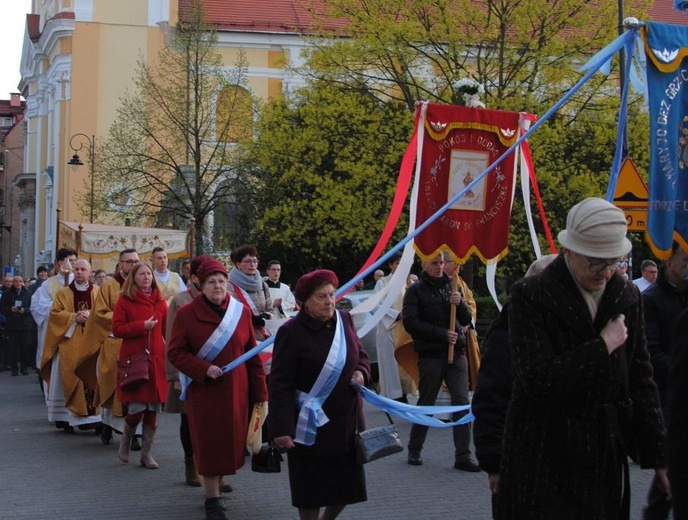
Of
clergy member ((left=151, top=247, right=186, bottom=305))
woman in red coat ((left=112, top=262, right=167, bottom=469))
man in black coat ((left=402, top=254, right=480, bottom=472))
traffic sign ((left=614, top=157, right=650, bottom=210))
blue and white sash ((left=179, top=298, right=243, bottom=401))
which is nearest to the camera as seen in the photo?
blue and white sash ((left=179, top=298, right=243, bottom=401))

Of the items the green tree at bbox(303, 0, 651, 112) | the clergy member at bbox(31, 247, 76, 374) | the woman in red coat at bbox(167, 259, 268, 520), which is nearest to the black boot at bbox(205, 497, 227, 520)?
the woman in red coat at bbox(167, 259, 268, 520)

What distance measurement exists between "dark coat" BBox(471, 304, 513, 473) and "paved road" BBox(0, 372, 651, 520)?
322 cm

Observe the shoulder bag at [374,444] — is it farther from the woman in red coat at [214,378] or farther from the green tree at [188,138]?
the green tree at [188,138]

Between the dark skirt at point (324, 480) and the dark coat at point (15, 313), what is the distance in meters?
17.2

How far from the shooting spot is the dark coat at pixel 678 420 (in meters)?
3.77

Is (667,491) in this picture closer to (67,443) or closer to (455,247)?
(455,247)

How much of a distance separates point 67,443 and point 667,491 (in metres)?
8.61

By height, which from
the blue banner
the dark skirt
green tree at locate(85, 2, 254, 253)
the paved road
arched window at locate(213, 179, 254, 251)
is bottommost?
the paved road

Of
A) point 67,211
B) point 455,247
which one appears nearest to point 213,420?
point 455,247

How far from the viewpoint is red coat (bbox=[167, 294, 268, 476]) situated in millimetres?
7660

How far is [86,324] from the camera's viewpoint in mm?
11883

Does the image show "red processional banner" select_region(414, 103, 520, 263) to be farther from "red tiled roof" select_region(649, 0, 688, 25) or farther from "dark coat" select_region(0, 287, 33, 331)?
"red tiled roof" select_region(649, 0, 688, 25)

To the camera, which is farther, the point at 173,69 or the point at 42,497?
the point at 173,69

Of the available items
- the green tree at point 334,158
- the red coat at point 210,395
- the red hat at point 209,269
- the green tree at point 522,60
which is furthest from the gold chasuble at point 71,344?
the green tree at point 334,158
